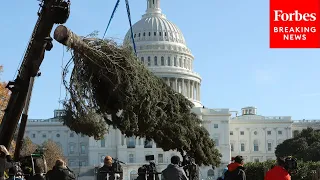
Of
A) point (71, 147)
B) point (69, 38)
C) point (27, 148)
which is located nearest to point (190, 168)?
point (69, 38)

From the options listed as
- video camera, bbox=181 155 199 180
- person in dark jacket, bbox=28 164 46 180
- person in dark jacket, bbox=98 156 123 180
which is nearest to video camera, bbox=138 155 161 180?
video camera, bbox=181 155 199 180

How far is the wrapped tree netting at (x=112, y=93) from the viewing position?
59.2 feet

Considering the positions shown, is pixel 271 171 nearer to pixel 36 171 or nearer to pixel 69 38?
pixel 36 171

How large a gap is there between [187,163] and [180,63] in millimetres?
113890

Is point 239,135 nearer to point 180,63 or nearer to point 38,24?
point 180,63

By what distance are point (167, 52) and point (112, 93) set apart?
371 feet

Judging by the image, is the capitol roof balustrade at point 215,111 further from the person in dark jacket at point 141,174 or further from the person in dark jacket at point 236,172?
the person in dark jacket at point 236,172

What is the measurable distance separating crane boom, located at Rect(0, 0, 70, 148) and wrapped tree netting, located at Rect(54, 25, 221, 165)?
81 centimetres

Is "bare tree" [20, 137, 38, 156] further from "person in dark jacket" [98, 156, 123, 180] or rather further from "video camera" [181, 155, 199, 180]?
"person in dark jacket" [98, 156, 123, 180]

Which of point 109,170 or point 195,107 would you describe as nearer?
point 109,170

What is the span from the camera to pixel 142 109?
816 inches

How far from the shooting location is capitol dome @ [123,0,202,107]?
130 meters

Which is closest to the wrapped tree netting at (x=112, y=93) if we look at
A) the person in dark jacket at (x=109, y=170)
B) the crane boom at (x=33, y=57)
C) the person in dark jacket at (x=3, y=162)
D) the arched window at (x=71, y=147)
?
the crane boom at (x=33, y=57)

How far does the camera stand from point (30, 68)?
15.6 meters
